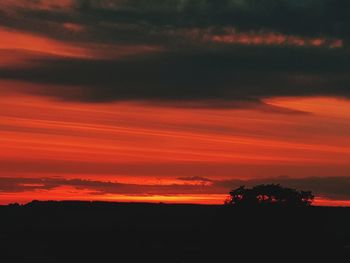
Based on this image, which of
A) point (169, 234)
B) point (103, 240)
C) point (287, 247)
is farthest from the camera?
point (169, 234)

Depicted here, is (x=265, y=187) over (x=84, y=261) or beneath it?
over

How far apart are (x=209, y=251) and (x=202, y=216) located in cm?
8172

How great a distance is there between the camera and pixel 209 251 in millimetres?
90875

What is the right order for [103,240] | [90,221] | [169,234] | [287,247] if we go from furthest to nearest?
[90,221] → [169,234] → [103,240] → [287,247]

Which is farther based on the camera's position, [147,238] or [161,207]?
[161,207]

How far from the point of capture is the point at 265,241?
89250 mm

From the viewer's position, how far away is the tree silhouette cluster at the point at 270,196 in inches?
3632

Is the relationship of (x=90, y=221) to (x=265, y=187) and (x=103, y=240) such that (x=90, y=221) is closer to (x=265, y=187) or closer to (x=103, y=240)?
(x=103, y=240)

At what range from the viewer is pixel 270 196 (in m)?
92.4

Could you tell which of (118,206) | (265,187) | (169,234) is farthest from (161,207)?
(265,187)

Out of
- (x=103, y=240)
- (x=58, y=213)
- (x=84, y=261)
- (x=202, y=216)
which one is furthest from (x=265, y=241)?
(x=58, y=213)

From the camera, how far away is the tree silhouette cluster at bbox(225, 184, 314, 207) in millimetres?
92250

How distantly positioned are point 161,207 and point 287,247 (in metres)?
104

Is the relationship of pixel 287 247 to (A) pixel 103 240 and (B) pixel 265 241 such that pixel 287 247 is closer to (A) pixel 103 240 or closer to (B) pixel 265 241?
(B) pixel 265 241
